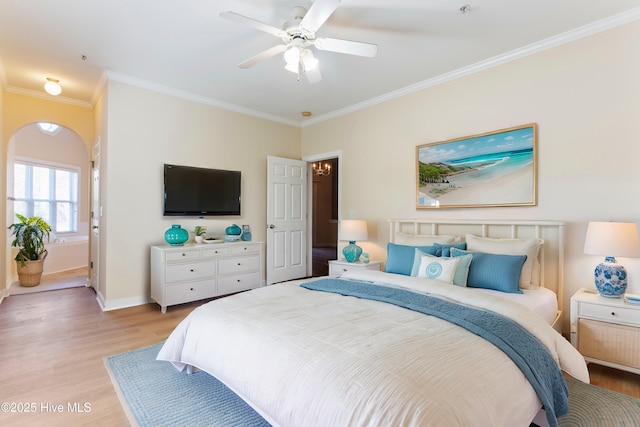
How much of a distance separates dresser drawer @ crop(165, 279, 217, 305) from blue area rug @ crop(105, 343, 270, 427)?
47.5 inches

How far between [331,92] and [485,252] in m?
A: 2.65

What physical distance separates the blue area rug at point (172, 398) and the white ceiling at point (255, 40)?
2.75 meters

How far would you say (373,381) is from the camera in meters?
1.20

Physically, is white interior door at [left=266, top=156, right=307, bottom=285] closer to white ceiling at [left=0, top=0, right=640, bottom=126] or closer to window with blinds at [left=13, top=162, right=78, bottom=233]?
white ceiling at [left=0, top=0, right=640, bottom=126]

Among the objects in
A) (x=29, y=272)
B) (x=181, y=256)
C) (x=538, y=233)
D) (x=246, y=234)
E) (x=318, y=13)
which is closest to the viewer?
(x=318, y=13)

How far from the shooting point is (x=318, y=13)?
6.89ft

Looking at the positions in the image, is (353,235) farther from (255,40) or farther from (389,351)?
(389,351)

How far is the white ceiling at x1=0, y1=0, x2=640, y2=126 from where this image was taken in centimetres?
250

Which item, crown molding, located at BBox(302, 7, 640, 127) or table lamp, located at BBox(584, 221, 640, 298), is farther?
crown molding, located at BBox(302, 7, 640, 127)

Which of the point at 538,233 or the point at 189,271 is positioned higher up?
the point at 538,233

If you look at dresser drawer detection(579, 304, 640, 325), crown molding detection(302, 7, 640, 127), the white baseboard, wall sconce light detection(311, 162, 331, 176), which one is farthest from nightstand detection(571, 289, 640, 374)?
wall sconce light detection(311, 162, 331, 176)

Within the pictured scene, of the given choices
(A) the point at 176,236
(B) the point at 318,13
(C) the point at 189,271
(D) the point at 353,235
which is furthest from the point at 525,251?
(A) the point at 176,236

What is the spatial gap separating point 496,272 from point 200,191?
3.61 meters

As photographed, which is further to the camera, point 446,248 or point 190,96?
point 190,96
